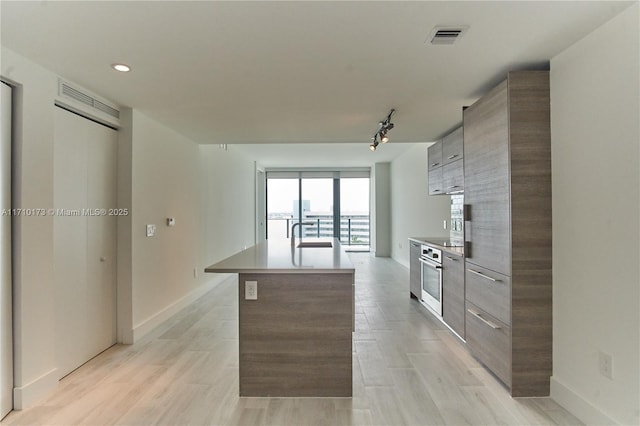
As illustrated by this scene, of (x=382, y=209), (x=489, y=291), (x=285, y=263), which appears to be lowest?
(x=489, y=291)

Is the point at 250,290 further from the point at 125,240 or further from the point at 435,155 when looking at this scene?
the point at 435,155

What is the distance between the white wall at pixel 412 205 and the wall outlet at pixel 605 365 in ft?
10.7

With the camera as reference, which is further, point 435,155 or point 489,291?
point 435,155

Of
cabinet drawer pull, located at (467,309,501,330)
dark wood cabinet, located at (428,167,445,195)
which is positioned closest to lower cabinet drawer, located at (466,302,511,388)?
cabinet drawer pull, located at (467,309,501,330)

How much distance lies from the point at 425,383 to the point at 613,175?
6.03ft

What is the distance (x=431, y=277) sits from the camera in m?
4.04

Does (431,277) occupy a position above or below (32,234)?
below

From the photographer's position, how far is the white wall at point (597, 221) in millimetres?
1742

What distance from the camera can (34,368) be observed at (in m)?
2.33

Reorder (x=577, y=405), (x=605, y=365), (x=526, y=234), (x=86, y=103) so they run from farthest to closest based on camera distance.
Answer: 1. (x=86, y=103)
2. (x=526, y=234)
3. (x=577, y=405)
4. (x=605, y=365)

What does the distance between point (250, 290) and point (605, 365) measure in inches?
85.9

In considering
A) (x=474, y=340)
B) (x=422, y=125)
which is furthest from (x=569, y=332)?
(x=422, y=125)

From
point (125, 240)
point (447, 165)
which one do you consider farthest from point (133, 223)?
point (447, 165)

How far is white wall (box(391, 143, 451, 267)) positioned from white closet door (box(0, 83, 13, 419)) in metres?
4.93
